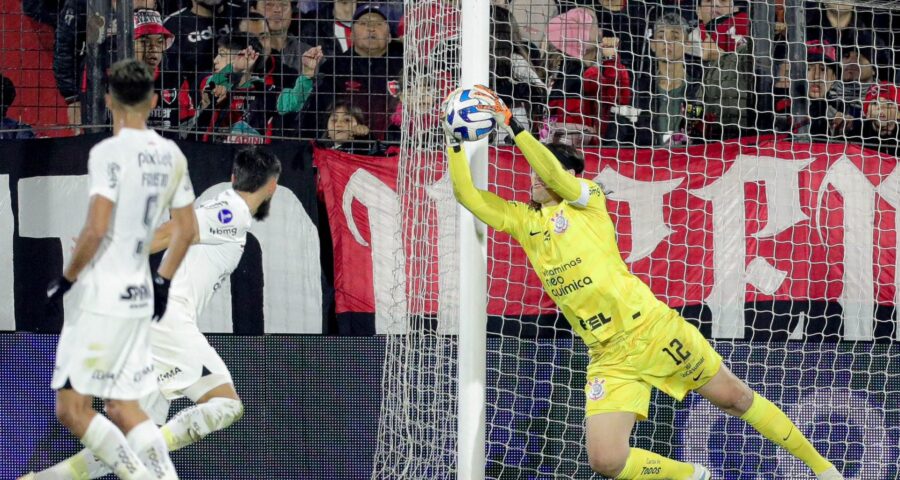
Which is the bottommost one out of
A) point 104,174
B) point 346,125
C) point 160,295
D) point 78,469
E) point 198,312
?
point 78,469

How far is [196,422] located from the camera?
229 inches

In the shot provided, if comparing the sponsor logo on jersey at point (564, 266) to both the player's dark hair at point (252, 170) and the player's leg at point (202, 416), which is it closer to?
the player's dark hair at point (252, 170)

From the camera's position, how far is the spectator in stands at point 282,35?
7562mm

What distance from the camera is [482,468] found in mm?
6098

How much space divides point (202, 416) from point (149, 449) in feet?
4.31

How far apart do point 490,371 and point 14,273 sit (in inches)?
119

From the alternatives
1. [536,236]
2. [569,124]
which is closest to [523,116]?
[569,124]

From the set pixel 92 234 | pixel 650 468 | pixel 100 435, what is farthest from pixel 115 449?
pixel 650 468

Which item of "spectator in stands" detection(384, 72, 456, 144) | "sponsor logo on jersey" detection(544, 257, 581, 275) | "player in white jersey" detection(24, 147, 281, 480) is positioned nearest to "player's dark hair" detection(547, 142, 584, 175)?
"sponsor logo on jersey" detection(544, 257, 581, 275)

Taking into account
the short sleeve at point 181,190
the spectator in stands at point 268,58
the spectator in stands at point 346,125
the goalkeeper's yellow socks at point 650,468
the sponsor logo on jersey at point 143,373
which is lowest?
the goalkeeper's yellow socks at point 650,468

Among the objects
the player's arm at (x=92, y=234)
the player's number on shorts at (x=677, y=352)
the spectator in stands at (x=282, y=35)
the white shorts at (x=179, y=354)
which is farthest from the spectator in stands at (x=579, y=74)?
the player's arm at (x=92, y=234)

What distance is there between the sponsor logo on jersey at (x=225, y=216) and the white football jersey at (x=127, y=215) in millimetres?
1340

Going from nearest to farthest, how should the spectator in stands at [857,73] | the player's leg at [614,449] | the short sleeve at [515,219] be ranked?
the player's leg at [614,449] → the short sleeve at [515,219] → the spectator in stands at [857,73]

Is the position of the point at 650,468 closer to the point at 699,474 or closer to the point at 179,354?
the point at 699,474
